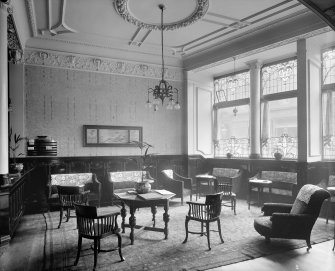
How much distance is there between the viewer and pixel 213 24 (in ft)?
22.7

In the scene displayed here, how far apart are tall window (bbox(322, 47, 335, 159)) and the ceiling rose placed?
11.4ft

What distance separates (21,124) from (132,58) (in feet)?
11.8

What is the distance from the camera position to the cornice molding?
7676mm

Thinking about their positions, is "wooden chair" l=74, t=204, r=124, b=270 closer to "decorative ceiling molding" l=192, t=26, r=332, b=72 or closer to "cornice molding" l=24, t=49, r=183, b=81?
"cornice molding" l=24, t=49, r=183, b=81

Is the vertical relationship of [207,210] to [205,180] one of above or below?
above

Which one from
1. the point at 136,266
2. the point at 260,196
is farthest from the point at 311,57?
the point at 136,266

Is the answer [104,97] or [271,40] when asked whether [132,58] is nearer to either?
[104,97]

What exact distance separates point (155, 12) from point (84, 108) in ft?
11.1

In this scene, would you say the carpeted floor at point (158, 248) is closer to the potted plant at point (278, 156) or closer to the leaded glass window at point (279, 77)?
the potted plant at point (278, 156)

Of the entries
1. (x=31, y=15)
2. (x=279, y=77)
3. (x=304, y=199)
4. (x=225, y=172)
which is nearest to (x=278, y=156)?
(x=225, y=172)

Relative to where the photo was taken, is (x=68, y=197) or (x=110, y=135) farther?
(x=110, y=135)

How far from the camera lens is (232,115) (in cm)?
1009

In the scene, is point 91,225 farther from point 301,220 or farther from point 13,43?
point 13,43

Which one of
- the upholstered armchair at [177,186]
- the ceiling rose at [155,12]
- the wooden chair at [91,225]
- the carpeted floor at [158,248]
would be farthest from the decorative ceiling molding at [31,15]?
the upholstered armchair at [177,186]
